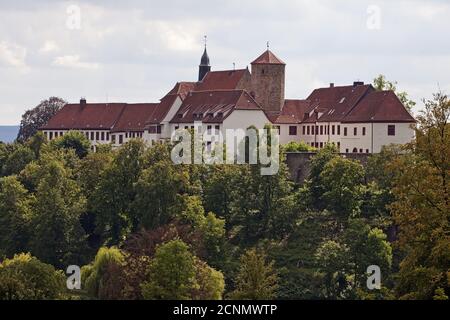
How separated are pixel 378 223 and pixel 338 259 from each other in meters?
8.23

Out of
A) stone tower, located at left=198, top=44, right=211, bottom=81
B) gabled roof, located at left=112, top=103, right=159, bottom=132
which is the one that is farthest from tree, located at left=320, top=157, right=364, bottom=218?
stone tower, located at left=198, top=44, right=211, bottom=81

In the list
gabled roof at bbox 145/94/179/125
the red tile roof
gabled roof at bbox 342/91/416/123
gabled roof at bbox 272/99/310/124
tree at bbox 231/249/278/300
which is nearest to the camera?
tree at bbox 231/249/278/300

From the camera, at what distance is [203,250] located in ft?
236

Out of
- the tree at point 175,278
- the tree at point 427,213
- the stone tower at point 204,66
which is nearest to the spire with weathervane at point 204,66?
the stone tower at point 204,66

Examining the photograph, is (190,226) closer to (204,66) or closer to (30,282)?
(30,282)

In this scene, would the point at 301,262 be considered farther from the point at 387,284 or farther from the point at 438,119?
the point at 438,119

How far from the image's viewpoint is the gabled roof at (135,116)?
4621 inches

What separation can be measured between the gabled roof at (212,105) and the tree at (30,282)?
146 feet

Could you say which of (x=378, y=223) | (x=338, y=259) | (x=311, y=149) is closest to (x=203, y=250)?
(x=338, y=259)

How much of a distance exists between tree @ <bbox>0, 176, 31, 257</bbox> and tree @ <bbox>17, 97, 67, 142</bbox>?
148 ft

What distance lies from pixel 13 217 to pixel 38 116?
53.3m

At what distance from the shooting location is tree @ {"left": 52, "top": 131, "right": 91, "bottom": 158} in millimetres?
111312

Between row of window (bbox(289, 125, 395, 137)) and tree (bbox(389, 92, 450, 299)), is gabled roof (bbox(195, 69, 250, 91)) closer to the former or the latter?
row of window (bbox(289, 125, 395, 137))

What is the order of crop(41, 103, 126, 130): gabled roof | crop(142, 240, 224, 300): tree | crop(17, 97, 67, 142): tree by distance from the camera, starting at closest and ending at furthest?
crop(142, 240, 224, 300): tree → crop(41, 103, 126, 130): gabled roof → crop(17, 97, 67, 142): tree
